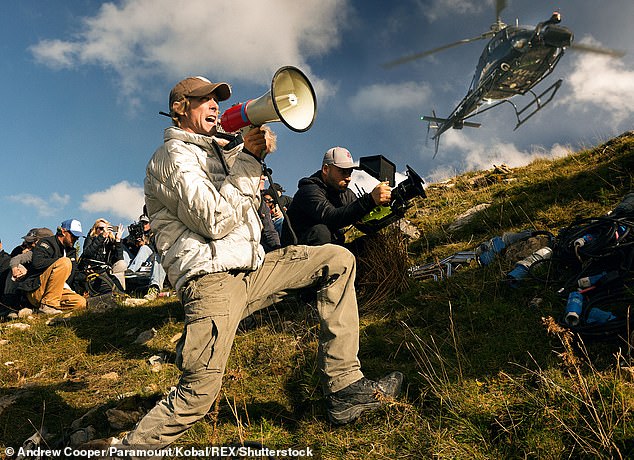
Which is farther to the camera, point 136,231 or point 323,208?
point 136,231

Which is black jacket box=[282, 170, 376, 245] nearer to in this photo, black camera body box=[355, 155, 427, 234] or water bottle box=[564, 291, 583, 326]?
black camera body box=[355, 155, 427, 234]

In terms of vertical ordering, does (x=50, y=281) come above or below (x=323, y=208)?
above

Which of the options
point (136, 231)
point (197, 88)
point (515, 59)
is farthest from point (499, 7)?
point (197, 88)

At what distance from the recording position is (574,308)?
11.5 ft

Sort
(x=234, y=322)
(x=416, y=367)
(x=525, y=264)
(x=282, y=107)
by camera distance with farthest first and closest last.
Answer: (x=525, y=264), (x=416, y=367), (x=282, y=107), (x=234, y=322)

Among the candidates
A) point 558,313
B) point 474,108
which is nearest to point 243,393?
point 558,313

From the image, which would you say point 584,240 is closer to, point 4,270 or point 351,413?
point 351,413

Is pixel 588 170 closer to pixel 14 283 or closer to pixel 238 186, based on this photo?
pixel 238 186

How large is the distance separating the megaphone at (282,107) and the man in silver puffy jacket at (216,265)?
11cm

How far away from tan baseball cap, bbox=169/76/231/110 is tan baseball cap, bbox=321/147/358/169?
7.00ft

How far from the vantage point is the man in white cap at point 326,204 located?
4691 mm

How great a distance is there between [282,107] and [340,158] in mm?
2223

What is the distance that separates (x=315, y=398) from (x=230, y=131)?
83.7 inches

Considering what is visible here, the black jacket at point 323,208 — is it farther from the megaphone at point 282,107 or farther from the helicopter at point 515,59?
the helicopter at point 515,59
